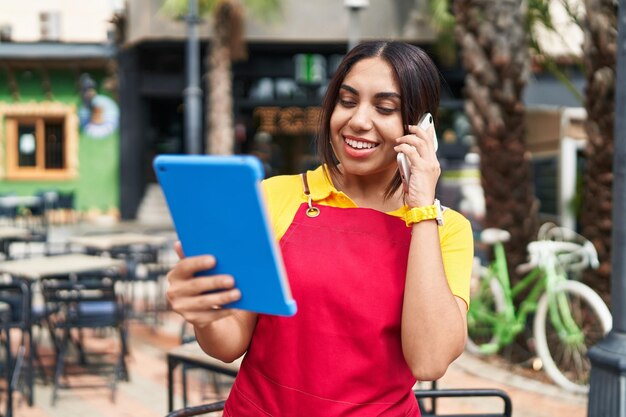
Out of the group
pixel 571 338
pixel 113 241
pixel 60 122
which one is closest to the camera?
pixel 571 338

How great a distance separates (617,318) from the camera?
348 cm

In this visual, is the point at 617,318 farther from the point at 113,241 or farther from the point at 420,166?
the point at 113,241

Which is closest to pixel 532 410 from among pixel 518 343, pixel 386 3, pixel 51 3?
pixel 518 343

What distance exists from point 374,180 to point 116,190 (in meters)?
22.3

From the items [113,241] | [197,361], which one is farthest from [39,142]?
[197,361]

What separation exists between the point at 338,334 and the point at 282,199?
0.34 metres

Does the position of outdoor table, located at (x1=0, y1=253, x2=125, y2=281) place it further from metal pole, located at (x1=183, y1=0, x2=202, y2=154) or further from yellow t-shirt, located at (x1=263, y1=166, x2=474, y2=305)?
yellow t-shirt, located at (x1=263, y1=166, x2=474, y2=305)

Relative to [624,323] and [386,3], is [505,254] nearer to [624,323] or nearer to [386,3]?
[624,323]

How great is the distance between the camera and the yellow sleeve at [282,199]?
5.61 feet

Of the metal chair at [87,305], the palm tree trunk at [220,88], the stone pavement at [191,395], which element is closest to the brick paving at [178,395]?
the stone pavement at [191,395]

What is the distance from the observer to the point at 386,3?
65.3ft

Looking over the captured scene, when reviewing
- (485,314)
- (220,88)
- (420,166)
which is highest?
(420,166)

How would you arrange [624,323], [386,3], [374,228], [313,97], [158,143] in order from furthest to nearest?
[158,143] < [313,97] < [386,3] < [624,323] < [374,228]

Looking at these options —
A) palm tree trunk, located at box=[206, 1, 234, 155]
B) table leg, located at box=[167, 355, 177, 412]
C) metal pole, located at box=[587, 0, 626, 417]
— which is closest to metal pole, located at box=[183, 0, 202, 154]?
palm tree trunk, located at box=[206, 1, 234, 155]
